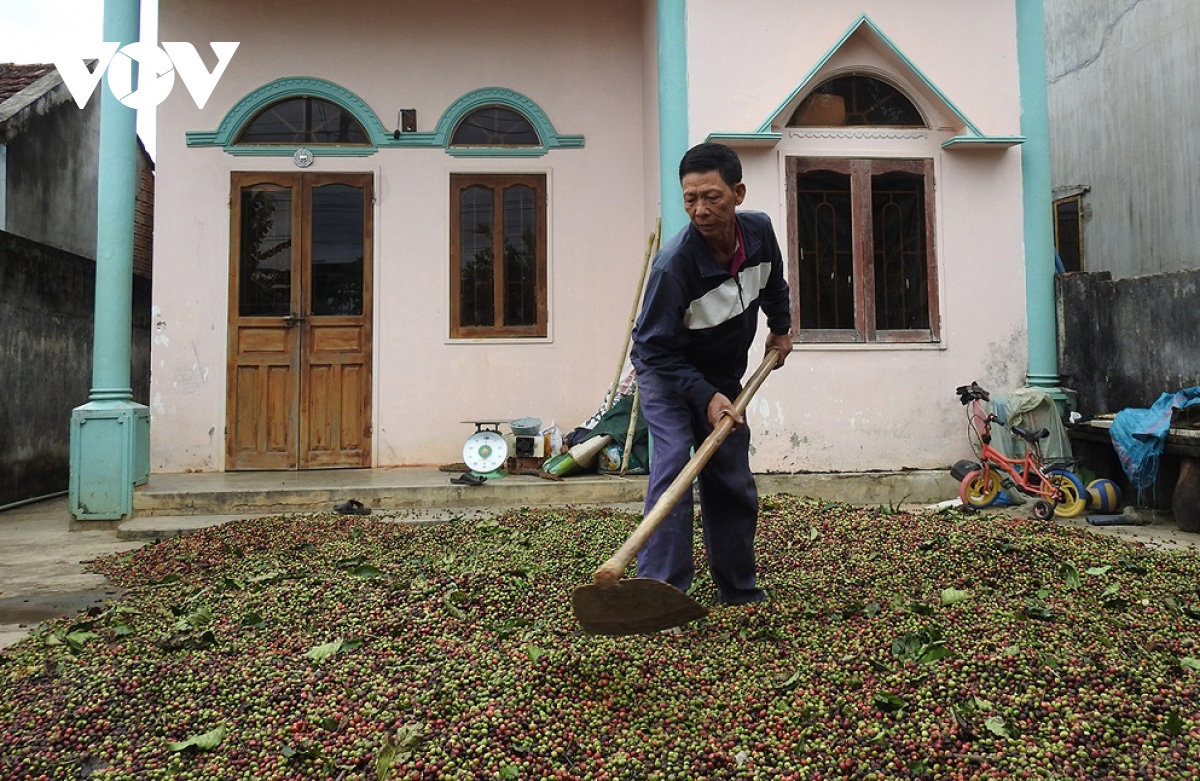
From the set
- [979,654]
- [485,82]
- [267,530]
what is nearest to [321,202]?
[485,82]

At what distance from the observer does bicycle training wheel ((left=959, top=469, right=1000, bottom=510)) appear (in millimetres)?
4961

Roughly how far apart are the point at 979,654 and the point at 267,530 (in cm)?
348

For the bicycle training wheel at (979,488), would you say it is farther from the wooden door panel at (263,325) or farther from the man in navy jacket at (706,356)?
the wooden door panel at (263,325)

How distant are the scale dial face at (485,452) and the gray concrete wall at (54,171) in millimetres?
5080

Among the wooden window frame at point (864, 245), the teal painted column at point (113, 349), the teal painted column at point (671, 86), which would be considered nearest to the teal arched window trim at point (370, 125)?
the teal painted column at point (113, 349)

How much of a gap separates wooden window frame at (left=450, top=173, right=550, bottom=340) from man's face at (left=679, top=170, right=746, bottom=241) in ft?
13.0

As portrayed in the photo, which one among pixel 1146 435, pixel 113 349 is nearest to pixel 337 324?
pixel 113 349

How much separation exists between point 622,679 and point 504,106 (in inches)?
210

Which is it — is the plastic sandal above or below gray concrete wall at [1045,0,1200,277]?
below

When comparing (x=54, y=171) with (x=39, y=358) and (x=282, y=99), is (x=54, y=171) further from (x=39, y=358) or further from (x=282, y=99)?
(x=282, y=99)

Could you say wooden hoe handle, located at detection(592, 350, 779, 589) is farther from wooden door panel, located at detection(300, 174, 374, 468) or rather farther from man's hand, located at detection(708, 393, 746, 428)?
wooden door panel, located at detection(300, 174, 374, 468)

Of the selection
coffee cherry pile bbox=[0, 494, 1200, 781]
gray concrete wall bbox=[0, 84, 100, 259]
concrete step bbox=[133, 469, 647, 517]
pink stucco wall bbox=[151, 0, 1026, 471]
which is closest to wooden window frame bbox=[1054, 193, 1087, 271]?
pink stucco wall bbox=[151, 0, 1026, 471]

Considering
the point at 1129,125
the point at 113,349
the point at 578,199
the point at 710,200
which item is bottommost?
the point at 113,349

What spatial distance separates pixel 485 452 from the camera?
5.62 metres
